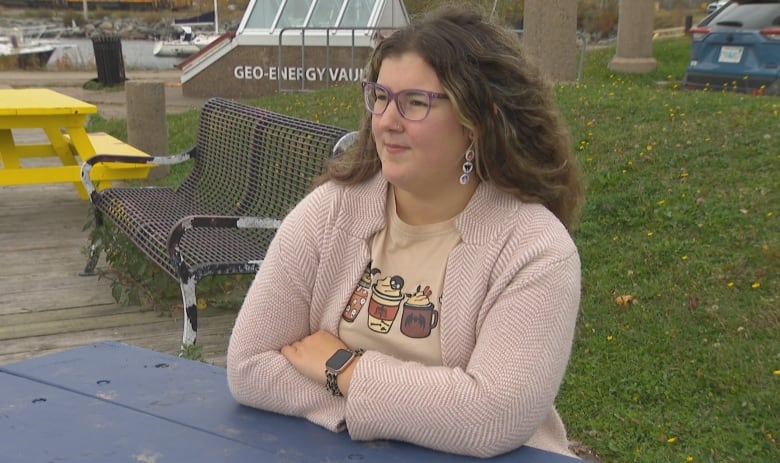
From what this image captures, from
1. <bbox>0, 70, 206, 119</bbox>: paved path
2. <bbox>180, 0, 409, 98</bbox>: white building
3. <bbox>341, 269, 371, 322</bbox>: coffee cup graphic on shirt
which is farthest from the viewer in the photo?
<bbox>180, 0, 409, 98</bbox>: white building

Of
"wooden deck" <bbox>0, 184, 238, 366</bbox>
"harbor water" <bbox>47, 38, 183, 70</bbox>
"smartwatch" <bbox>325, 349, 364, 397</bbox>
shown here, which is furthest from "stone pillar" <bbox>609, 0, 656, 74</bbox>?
"harbor water" <bbox>47, 38, 183, 70</bbox>

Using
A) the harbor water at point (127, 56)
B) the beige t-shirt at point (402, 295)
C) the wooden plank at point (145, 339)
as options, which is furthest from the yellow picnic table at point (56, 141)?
the harbor water at point (127, 56)

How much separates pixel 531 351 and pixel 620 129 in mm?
5545

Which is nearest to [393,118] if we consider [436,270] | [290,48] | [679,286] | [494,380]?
[436,270]

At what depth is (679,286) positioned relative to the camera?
464 centimetres

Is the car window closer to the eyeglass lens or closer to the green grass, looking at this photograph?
the green grass

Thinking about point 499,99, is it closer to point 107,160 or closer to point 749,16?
point 107,160

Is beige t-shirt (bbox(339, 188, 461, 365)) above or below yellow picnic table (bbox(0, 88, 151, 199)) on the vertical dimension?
above

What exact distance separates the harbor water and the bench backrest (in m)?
28.2

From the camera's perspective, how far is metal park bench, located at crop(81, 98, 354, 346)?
13.3 feet

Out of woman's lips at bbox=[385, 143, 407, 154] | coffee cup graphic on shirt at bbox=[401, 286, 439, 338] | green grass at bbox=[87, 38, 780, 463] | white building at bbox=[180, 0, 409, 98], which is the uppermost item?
woman's lips at bbox=[385, 143, 407, 154]

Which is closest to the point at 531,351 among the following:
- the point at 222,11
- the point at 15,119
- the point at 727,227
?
the point at 727,227

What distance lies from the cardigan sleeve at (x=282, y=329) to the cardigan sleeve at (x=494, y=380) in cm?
14

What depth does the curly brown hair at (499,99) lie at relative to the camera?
203 cm
